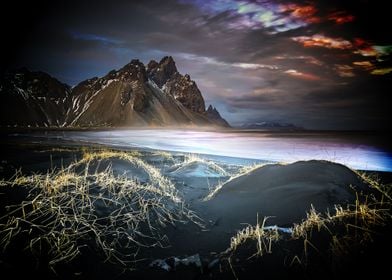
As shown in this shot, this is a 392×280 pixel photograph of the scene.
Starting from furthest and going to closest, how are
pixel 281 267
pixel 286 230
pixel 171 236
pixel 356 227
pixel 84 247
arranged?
1. pixel 171 236
2. pixel 286 230
3. pixel 84 247
4. pixel 356 227
5. pixel 281 267

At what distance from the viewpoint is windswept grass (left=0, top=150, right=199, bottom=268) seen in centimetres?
415

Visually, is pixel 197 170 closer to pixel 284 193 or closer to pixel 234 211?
pixel 234 211

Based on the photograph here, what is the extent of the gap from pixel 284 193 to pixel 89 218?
4.54 meters

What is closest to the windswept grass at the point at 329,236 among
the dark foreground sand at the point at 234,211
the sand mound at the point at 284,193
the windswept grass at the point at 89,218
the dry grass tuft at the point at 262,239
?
the dry grass tuft at the point at 262,239

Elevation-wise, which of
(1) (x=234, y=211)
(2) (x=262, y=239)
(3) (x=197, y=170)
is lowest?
(1) (x=234, y=211)

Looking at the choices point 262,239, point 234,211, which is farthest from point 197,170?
point 262,239

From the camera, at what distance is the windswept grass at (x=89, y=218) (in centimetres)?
415

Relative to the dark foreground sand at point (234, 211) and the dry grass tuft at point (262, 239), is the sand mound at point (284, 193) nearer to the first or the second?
the dark foreground sand at point (234, 211)

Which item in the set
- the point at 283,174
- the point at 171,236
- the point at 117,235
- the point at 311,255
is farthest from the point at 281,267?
the point at 283,174

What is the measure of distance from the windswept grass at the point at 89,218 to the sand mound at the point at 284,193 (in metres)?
1.16

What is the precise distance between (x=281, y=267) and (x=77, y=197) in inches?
166

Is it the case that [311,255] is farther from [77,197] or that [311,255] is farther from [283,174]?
[77,197]

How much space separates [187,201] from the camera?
802cm

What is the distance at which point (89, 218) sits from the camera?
507 centimetres
